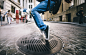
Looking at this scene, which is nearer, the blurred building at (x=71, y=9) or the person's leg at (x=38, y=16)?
the person's leg at (x=38, y=16)

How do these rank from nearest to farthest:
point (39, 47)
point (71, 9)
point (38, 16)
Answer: point (39, 47) → point (38, 16) → point (71, 9)

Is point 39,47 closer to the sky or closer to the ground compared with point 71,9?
closer to the ground

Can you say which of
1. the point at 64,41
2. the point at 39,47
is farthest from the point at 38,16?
the point at 64,41

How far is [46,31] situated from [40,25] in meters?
0.29

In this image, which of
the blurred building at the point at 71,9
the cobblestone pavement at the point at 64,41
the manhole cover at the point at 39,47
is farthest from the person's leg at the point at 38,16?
the blurred building at the point at 71,9

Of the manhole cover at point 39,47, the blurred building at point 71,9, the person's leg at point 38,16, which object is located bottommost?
the manhole cover at point 39,47

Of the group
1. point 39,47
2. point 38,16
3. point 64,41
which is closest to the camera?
point 39,47

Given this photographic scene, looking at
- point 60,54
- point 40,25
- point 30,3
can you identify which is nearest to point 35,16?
point 40,25

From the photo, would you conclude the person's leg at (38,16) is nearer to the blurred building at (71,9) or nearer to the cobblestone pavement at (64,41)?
the cobblestone pavement at (64,41)

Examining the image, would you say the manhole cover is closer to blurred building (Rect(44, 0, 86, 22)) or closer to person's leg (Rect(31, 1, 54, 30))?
person's leg (Rect(31, 1, 54, 30))

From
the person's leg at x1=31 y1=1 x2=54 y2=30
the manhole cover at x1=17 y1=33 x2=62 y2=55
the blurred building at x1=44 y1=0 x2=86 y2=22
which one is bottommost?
the manhole cover at x1=17 y1=33 x2=62 y2=55

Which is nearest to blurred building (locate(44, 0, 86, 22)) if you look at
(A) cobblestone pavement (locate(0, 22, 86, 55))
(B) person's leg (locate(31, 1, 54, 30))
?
(A) cobblestone pavement (locate(0, 22, 86, 55))

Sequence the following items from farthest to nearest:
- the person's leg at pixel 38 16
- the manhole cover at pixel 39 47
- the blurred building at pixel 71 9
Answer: the blurred building at pixel 71 9, the person's leg at pixel 38 16, the manhole cover at pixel 39 47

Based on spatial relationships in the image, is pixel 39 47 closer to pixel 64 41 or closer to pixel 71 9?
pixel 64 41
